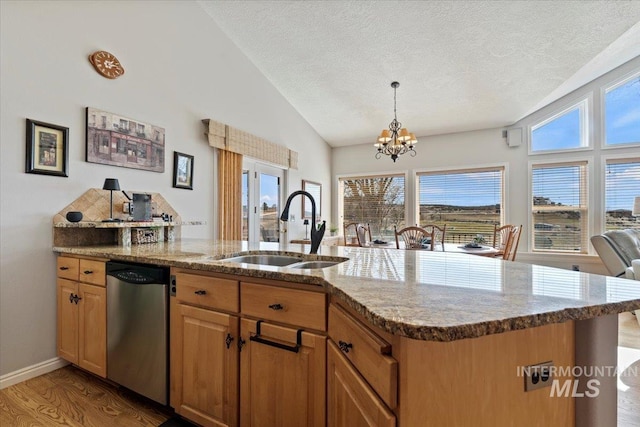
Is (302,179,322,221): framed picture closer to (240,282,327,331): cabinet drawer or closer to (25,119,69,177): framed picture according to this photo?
(25,119,69,177): framed picture

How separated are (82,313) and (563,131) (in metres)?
6.50

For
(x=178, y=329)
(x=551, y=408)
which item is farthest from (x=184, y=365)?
(x=551, y=408)

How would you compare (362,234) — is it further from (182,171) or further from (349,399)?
(349,399)

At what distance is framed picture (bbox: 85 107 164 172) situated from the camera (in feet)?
8.23

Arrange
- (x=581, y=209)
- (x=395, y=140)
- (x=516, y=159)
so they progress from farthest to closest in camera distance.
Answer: (x=516, y=159) < (x=581, y=209) < (x=395, y=140)

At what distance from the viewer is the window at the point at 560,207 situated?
4.67 meters

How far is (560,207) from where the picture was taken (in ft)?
15.7

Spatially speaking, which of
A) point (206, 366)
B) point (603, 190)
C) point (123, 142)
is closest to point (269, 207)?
point (123, 142)

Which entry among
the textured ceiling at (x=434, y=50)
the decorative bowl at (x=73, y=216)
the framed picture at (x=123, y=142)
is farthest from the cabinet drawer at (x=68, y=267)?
the textured ceiling at (x=434, y=50)

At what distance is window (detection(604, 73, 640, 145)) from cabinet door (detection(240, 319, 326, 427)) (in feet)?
18.8

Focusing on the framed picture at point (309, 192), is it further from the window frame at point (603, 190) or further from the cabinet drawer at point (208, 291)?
the window frame at point (603, 190)

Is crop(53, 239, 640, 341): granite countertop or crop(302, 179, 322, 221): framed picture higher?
crop(302, 179, 322, 221): framed picture

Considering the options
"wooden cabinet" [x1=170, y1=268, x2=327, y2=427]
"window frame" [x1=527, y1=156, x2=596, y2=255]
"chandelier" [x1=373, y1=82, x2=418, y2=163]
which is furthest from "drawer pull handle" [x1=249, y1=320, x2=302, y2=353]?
"window frame" [x1=527, y1=156, x2=596, y2=255]

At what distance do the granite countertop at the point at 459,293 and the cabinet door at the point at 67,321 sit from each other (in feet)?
4.33
